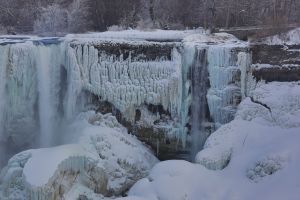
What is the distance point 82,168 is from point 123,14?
11.8 meters

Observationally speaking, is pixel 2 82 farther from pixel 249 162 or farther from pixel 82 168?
pixel 249 162

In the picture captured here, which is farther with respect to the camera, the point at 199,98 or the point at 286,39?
the point at 286,39

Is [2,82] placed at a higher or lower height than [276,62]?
lower

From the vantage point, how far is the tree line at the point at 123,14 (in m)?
22.2

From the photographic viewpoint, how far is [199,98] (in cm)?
1595

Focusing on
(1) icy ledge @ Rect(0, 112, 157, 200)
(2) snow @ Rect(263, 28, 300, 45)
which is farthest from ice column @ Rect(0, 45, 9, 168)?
(2) snow @ Rect(263, 28, 300, 45)

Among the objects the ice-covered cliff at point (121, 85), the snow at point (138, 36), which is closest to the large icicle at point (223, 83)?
the ice-covered cliff at point (121, 85)

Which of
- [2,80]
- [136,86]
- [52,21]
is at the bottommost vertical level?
[136,86]

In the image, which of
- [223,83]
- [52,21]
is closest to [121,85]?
[223,83]

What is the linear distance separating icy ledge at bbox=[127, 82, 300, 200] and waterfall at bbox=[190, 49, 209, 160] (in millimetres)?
1331

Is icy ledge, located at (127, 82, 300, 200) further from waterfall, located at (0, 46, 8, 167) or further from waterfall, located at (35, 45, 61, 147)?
waterfall, located at (0, 46, 8, 167)

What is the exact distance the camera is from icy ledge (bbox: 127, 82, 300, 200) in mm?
12305

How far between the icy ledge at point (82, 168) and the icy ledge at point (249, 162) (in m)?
1.40

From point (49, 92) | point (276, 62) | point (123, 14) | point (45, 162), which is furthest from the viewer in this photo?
point (123, 14)
